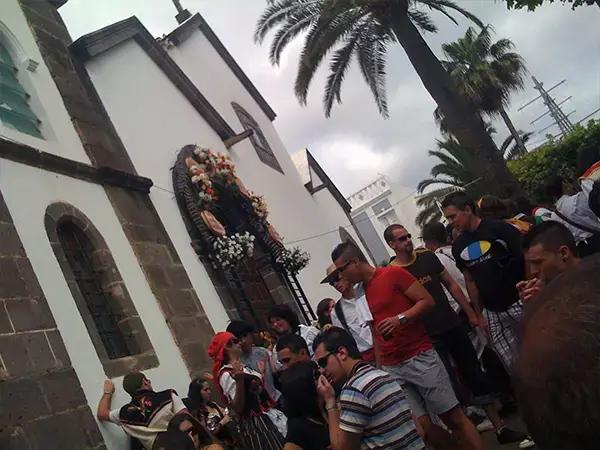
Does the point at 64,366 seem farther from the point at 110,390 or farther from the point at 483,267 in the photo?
the point at 483,267

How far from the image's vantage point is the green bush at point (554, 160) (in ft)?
51.4

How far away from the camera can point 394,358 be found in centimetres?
396

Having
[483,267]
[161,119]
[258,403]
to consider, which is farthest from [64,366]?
[161,119]

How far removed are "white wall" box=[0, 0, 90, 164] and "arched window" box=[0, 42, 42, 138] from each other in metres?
0.06

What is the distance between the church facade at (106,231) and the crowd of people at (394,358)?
0.67 meters

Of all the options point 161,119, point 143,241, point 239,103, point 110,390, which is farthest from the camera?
point 239,103

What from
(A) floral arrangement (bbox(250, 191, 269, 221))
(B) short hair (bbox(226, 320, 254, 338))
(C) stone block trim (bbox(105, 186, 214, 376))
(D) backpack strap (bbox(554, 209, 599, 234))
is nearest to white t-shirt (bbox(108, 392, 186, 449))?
(B) short hair (bbox(226, 320, 254, 338))

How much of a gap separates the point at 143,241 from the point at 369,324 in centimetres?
374

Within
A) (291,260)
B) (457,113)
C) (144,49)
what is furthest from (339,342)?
(144,49)

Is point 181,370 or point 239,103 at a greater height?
point 239,103

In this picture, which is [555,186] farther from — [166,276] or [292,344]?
[166,276]

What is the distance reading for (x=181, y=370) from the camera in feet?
20.7

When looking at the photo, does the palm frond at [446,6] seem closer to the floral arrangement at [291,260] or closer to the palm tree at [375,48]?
the palm tree at [375,48]

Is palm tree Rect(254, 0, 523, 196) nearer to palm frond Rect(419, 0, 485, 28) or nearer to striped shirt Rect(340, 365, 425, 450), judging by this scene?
palm frond Rect(419, 0, 485, 28)
